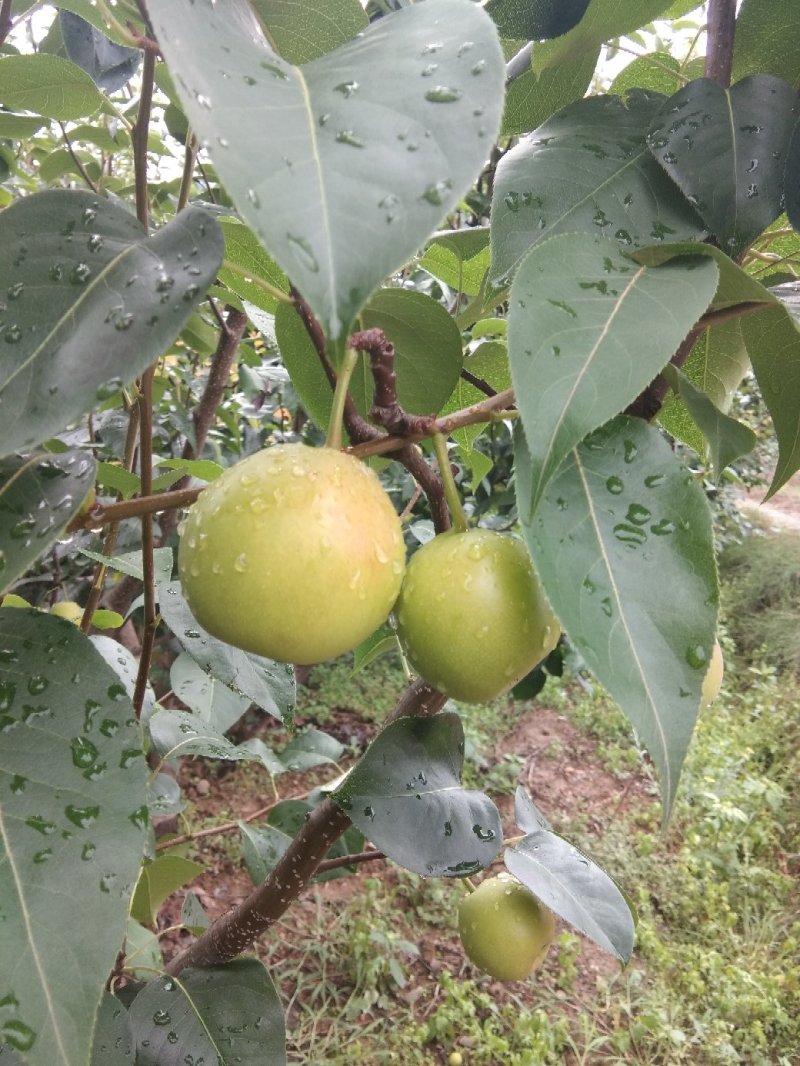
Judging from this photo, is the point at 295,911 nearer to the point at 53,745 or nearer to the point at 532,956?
the point at 532,956

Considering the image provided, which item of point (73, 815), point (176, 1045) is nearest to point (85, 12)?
point (73, 815)

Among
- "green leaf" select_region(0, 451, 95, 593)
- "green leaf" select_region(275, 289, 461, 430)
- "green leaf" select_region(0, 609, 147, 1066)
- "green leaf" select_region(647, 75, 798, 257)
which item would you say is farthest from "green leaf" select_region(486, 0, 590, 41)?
"green leaf" select_region(0, 609, 147, 1066)

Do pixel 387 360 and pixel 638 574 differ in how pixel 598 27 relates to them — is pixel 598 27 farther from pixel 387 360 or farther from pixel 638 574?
pixel 638 574

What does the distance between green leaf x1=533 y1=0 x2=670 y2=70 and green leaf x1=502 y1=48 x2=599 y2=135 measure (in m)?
0.03

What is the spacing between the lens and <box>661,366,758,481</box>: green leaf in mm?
566

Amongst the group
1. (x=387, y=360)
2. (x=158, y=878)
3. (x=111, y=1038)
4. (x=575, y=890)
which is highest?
(x=387, y=360)

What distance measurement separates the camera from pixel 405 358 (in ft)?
2.46

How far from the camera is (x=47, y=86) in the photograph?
3.10 feet

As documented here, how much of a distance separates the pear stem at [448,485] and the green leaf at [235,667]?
0.44 meters

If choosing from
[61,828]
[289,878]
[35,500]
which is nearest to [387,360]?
[35,500]

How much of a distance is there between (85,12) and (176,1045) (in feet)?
4.49

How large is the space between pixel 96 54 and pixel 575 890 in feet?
5.42

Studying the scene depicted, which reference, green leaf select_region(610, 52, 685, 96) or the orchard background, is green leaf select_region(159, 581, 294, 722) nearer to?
the orchard background

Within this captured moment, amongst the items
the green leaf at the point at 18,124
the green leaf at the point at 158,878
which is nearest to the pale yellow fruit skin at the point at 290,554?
the green leaf at the point at 158,878
